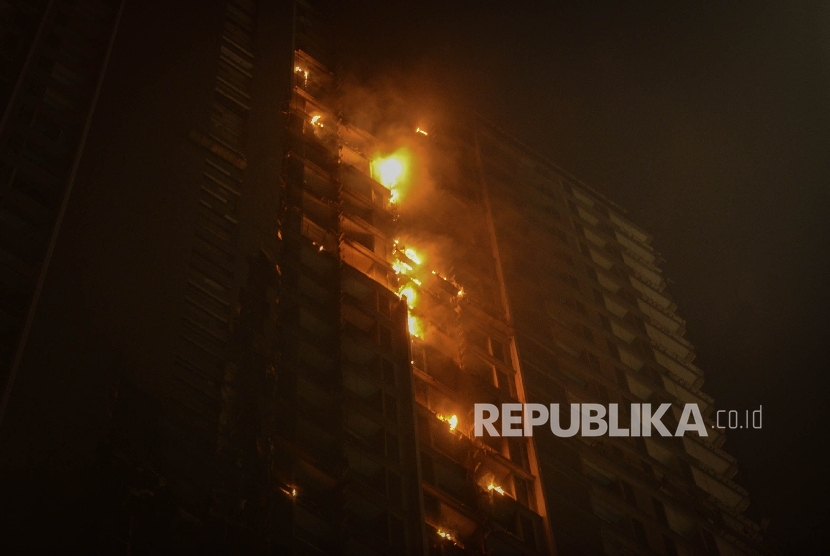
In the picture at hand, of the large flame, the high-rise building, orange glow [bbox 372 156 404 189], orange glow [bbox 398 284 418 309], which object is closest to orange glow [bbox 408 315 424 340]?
the high-rise building

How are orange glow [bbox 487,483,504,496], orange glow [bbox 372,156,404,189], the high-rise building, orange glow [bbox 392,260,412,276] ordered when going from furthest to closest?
1. orange glow [bbox 372,156,404,189]
2. orange glow [bbox 392,260,412,276]
3. orange glow [bbox 487,483,504,496]
4. the high-rise building

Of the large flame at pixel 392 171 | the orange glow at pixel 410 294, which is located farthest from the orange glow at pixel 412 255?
the large flame at pixel 392 171

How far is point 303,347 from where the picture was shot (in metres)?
29.7

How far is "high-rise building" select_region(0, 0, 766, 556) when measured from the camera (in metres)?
22.6

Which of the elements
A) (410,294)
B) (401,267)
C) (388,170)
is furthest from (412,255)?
(388,170)

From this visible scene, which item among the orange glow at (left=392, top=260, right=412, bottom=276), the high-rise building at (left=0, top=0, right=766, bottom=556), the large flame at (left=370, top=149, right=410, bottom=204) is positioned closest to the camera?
the high-rise building at (left=0, top=0, right=766, bottom=556)

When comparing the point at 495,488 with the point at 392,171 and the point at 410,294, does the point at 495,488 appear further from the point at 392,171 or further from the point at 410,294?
the point at 392,171

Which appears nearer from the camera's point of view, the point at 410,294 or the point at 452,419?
the point at 452,419

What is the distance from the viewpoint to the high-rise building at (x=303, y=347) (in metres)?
22.6

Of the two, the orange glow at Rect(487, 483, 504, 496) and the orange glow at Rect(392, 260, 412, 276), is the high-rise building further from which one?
the orange glow at Rect(487, 483, 504, 496)

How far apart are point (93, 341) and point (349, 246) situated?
14189mm

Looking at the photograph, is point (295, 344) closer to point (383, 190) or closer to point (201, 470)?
point (201, 470)

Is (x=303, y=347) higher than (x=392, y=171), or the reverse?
(x=392, y=171)

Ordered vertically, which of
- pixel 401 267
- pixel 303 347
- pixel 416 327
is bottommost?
pixel 303 347
